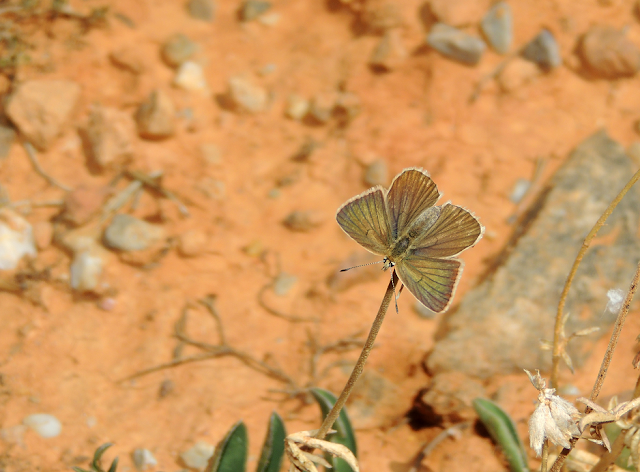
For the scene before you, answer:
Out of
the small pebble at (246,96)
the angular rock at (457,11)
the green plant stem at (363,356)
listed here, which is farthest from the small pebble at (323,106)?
the green plant stem at (363,356)

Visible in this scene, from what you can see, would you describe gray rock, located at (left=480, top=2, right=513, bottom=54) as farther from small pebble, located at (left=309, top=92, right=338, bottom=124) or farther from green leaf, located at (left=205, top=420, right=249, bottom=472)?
green leaf, located at (left=205, top=420, right=249, bottom=472)

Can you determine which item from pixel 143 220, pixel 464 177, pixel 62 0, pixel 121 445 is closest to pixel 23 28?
pixel 62 0

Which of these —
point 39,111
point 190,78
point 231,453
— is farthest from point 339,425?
point 190,78

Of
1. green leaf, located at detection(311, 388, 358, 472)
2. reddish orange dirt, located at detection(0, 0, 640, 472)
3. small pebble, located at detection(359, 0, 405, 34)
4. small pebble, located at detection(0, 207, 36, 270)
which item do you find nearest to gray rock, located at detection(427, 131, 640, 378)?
reddish orange dirt, located at detection(0, 0, 640, 472)

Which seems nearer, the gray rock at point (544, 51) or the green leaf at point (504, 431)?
the green leaf at point (504, 431)

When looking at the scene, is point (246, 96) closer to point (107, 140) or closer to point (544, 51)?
point (107, 140)

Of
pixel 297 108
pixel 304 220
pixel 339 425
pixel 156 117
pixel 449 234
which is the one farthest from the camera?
pixel 297 108

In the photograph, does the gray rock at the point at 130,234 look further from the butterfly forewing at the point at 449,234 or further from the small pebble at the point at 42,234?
the butterfly forewing at the point at 449,234
